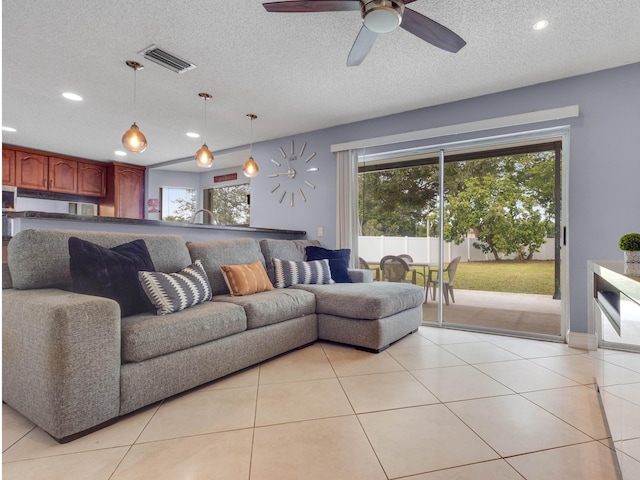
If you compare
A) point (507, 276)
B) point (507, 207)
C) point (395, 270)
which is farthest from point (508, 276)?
point (395, 270)

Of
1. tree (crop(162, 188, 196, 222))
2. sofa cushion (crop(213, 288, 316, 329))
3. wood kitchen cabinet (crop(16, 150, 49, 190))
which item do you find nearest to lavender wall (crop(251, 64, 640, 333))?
sofa cushion (crop(213, 288, 316, 329))

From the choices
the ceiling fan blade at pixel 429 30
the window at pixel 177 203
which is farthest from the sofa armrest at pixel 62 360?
the window at pixel 177 203

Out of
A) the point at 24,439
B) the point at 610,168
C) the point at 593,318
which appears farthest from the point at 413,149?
the point at 24,439

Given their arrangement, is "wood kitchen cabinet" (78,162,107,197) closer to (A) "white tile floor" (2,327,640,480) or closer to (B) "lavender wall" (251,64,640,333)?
(A) "white tile floor" (2,327,640,480)

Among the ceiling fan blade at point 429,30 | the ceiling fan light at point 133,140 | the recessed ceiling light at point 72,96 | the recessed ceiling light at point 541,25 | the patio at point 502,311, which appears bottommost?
the patio at point 502,311

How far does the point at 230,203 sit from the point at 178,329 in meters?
5.41

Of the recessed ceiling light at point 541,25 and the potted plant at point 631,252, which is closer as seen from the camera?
the potted plant at point 631,252

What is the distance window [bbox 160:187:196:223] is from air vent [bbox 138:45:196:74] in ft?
14.6

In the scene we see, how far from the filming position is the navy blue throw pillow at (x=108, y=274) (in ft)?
6.97

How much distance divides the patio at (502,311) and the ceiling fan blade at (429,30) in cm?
282

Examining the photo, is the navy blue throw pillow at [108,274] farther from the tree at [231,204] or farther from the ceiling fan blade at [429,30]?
the tree at [231,204]

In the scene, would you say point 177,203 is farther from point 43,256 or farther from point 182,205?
point 43,256

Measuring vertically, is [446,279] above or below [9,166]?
below

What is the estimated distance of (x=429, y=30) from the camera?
2.29 metres
